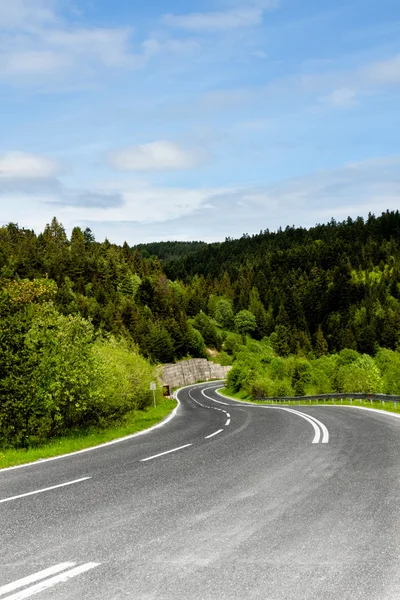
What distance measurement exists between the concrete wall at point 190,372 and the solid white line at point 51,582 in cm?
10705

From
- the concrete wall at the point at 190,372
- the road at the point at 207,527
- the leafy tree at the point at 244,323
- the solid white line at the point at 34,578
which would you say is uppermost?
the leafy tree at the point at 244,323

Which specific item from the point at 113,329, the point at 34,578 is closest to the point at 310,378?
the point at 113,329

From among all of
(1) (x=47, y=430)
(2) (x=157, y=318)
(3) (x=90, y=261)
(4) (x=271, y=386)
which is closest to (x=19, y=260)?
(3) (x=90, y=261)

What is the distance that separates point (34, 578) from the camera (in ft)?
15.7

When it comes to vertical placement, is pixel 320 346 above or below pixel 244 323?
below

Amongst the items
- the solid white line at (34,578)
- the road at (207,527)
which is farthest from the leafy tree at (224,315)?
the solid white line at (34,578)

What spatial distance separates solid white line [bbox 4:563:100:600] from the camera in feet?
14.4

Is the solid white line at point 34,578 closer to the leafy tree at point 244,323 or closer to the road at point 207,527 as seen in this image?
the road at point 207,527

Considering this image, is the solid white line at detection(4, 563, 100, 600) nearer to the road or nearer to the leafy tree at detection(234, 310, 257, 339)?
the road

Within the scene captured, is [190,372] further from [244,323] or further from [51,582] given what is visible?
[51,582]

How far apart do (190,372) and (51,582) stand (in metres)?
127

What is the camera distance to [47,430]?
68.2 feet

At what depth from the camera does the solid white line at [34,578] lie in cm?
455

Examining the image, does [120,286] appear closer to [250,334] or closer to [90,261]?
[90,261]
